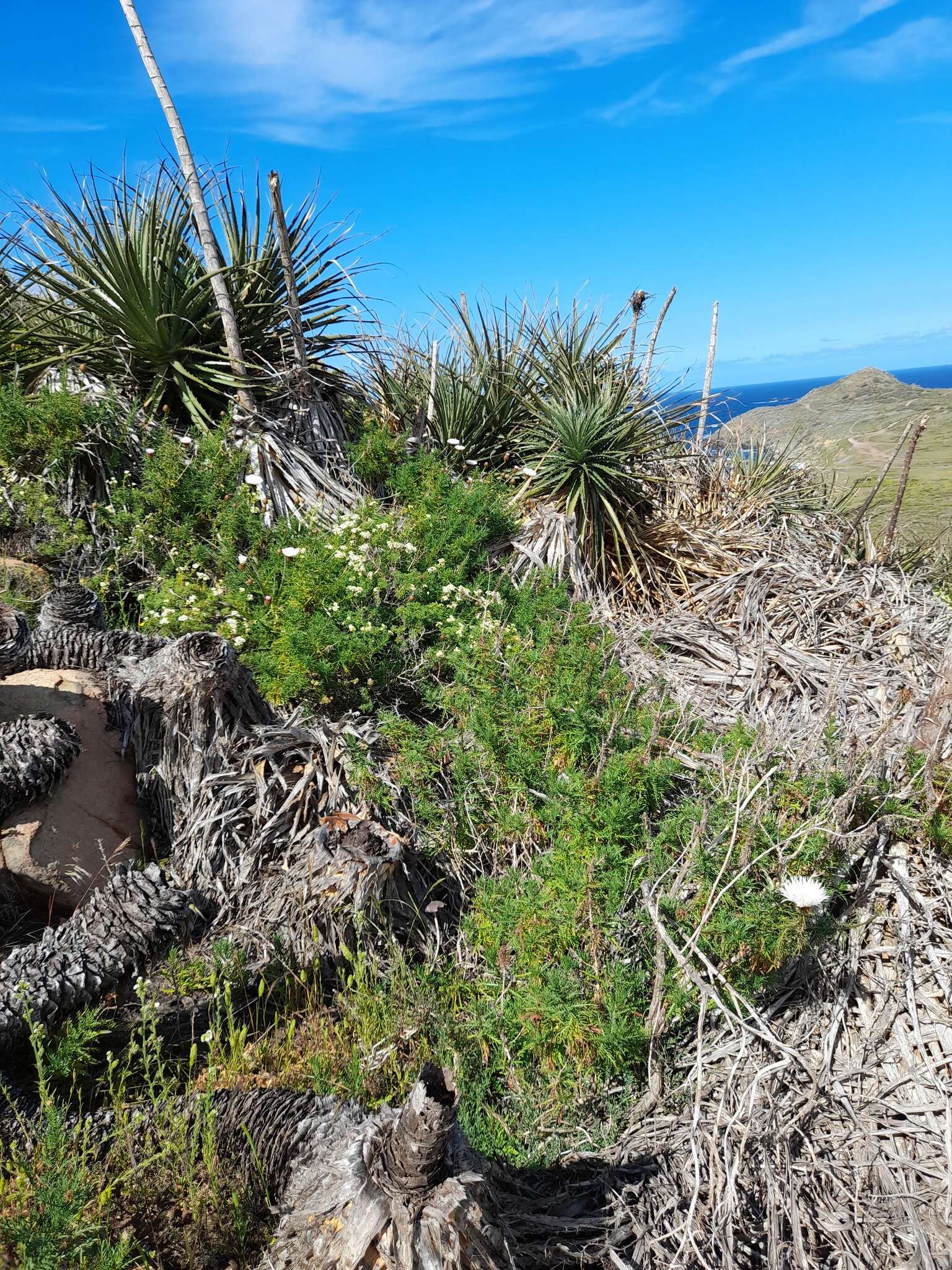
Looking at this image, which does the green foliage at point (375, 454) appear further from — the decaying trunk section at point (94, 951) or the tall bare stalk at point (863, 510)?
the decaying trunk section at point (94, 951)

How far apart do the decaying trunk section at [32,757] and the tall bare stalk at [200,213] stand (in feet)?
11.7

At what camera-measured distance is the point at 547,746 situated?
3.75 metres

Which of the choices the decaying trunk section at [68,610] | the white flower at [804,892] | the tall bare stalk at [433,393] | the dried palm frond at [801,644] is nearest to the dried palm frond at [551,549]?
the dried palm frond at [801,644]

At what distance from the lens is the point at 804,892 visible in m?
2.67

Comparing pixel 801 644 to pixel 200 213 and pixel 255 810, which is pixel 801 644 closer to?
pixel 255 810

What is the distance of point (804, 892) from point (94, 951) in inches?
101

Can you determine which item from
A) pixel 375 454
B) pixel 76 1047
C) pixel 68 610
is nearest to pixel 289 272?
pixel 375 454

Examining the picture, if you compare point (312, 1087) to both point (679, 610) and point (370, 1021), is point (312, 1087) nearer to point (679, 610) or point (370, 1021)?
point (370, 1021)

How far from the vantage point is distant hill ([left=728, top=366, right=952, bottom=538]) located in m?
9.33

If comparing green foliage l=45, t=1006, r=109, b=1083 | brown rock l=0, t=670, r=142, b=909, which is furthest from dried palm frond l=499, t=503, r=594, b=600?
green foliage l=45, t=1006, r=109, b=1083

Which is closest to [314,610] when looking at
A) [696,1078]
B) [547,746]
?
[547,746]

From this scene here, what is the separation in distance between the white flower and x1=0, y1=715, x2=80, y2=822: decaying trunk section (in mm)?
3038

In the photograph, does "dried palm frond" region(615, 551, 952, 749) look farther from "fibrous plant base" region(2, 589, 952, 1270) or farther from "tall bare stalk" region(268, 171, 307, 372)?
"tall bare stalk" region(268, 171, 307, 372)

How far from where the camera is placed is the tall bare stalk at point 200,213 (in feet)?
18.6
